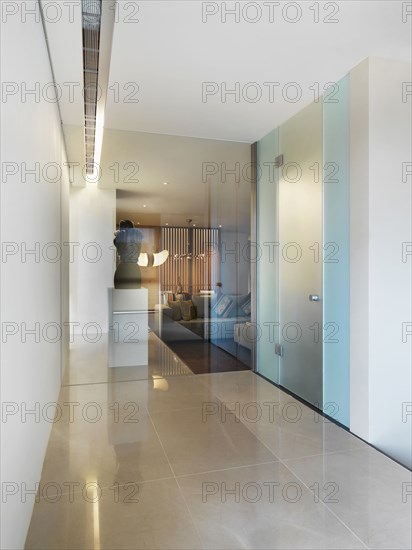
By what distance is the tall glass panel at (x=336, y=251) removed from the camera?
2.94m

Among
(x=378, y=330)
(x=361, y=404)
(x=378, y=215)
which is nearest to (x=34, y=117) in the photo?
(x=378, y=215)

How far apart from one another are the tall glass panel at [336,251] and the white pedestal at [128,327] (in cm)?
203

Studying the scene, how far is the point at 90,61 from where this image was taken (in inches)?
110

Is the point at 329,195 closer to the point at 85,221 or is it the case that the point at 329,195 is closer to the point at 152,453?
the point at 152,453

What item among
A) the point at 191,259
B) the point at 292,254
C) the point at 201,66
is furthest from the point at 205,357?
the point at 201,66

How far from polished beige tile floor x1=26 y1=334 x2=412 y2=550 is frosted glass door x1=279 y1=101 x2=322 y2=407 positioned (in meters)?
0.37

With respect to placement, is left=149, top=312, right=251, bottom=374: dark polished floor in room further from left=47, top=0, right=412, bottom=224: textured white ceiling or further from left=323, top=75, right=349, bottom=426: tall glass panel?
left=323, top=75, right=349, bottom=426: tall glass panel

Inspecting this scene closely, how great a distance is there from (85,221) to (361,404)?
10.9 feet

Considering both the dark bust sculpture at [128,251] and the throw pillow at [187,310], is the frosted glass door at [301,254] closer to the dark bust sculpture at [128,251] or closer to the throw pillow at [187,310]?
the throw pillow at [187,310]

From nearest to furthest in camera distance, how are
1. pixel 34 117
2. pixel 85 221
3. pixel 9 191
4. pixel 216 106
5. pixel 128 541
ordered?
pixel 9 191 → pixel 128 541 → pixel 34 117 → pixel 216 106 → pixel 85 221

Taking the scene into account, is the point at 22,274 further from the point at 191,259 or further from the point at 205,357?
the point at 205,357

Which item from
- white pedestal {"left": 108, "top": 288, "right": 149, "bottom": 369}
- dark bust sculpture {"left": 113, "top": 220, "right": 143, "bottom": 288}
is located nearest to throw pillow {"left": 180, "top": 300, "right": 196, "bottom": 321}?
white pedestal {"left": 108, "top": 288, "right": 149, "bottom": 369}

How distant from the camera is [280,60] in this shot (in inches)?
109

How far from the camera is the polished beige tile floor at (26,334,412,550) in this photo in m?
1.74
